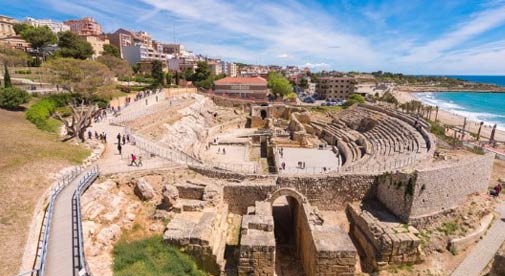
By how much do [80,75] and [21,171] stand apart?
21.6 metres

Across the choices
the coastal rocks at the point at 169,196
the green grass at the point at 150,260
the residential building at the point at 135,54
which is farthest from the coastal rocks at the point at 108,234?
the residential building at the point at 135,54

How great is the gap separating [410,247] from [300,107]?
42.3m

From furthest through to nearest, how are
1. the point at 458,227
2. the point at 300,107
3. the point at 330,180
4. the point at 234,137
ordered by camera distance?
1. the point at 300,107
2. the point at 234,137
3. the point at 330,180
4. the point at 458,227

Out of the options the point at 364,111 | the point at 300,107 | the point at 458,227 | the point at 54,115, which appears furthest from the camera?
the point at 300,107

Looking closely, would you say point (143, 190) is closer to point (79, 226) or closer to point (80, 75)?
point (79, 226)

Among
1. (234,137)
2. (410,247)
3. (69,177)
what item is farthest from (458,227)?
(234,137)

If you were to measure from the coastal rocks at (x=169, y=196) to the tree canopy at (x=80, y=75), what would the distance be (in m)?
23.8

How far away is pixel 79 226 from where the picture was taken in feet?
32.4

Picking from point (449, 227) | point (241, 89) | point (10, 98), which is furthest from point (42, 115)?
point (241, 89)

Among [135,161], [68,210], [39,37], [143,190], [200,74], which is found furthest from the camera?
[200,74]

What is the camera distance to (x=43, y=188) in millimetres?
13156

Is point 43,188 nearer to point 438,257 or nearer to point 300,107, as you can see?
point 438,257

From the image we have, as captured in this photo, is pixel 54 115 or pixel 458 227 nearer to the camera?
pixel 458 227

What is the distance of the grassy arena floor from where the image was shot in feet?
31.4
